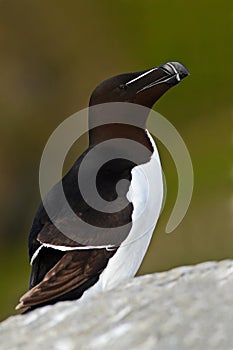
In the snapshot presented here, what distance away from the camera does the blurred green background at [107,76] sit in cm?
226

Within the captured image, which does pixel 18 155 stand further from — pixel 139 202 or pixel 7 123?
pixel 139 202

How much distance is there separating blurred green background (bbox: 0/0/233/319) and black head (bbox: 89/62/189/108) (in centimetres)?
55

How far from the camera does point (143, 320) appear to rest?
0.79 meters

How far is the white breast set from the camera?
145cm

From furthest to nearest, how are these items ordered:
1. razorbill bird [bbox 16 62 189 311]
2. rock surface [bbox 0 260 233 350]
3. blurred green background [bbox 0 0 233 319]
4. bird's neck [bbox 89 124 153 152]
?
blurred green background [bbox 0 0 233 319] < bird's neck [bbox 89 124 153 152] < razorbill bird [bbox 16 62 189 311] < rock surface [bbox 0 260 233 350]

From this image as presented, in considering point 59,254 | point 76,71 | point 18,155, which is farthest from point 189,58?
point 59,254

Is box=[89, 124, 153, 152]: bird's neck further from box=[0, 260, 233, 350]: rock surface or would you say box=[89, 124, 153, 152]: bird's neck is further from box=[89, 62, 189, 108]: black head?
box=[0, 260, 233, 350]: rock surface

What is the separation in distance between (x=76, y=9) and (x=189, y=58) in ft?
1.33

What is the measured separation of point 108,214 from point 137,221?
52mm

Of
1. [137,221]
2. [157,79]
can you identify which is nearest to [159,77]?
[157,79]

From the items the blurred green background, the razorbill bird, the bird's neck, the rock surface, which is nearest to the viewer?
the rock surface

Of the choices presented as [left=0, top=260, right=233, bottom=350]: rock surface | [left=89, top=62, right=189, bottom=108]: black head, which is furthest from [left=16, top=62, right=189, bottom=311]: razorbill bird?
[left=0, top=260, right=233, bottom=350]: rock surface

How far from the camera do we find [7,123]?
256 centimetres

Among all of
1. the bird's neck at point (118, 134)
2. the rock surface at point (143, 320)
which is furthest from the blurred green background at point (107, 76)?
the rock surface at point (143, 320)
